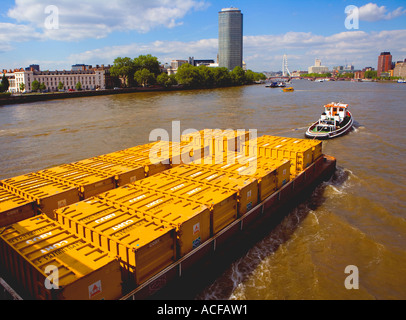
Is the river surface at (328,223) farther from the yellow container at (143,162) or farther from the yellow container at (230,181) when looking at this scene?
the yellow container at (143,162)

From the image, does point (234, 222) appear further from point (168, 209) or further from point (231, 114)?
point (231, 114)

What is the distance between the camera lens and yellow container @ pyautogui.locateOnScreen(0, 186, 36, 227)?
1071 centimetres

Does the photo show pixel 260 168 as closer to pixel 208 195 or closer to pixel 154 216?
pixel 208 195

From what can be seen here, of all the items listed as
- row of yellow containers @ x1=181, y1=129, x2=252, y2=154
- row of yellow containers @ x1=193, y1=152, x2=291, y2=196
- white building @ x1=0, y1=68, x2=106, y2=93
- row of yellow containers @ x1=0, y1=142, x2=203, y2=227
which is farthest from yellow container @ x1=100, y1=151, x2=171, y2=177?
white building @ x1=0, y1=68, x2=106, y2=93

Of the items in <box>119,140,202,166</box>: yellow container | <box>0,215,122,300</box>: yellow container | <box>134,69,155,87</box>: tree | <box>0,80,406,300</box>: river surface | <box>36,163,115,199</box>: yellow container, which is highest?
<box>134,69,155,87</box>: tree

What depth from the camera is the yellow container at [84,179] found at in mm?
13109

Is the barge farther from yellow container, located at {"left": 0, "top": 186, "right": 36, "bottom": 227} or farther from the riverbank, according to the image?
the riverbank

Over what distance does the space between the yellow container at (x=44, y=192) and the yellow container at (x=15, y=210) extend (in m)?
0.25

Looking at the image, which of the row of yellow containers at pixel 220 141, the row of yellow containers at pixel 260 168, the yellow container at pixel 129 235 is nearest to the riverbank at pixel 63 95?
the row of yellow containers at pixel 220 141

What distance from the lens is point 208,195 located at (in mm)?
12031

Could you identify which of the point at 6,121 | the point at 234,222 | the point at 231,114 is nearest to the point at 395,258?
the point at 234,222

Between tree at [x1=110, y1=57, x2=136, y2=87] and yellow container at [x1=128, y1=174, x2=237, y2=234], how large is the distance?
13111 centimetres

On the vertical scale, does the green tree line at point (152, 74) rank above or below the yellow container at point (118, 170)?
above
